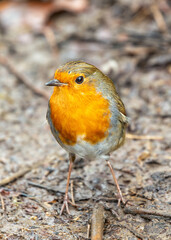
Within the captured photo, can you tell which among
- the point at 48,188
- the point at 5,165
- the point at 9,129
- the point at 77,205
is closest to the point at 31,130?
the point at 9,129

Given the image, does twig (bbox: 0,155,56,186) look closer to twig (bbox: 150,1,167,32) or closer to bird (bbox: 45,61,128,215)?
bird (bbox: 45,61,128,215)

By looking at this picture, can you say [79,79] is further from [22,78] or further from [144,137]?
[22,78]

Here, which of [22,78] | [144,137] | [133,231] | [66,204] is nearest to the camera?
[133,231]

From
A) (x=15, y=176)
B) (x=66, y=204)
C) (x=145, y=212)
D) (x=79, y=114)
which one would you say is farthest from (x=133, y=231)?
(x=15, y=176)

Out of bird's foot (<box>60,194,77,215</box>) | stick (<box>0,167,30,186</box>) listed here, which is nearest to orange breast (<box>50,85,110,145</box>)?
bird's foot (<box>60,194,77,215</box>)

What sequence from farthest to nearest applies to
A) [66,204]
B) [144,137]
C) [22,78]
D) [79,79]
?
[22,78] < [144,137] < [66,204] < [79,79]
